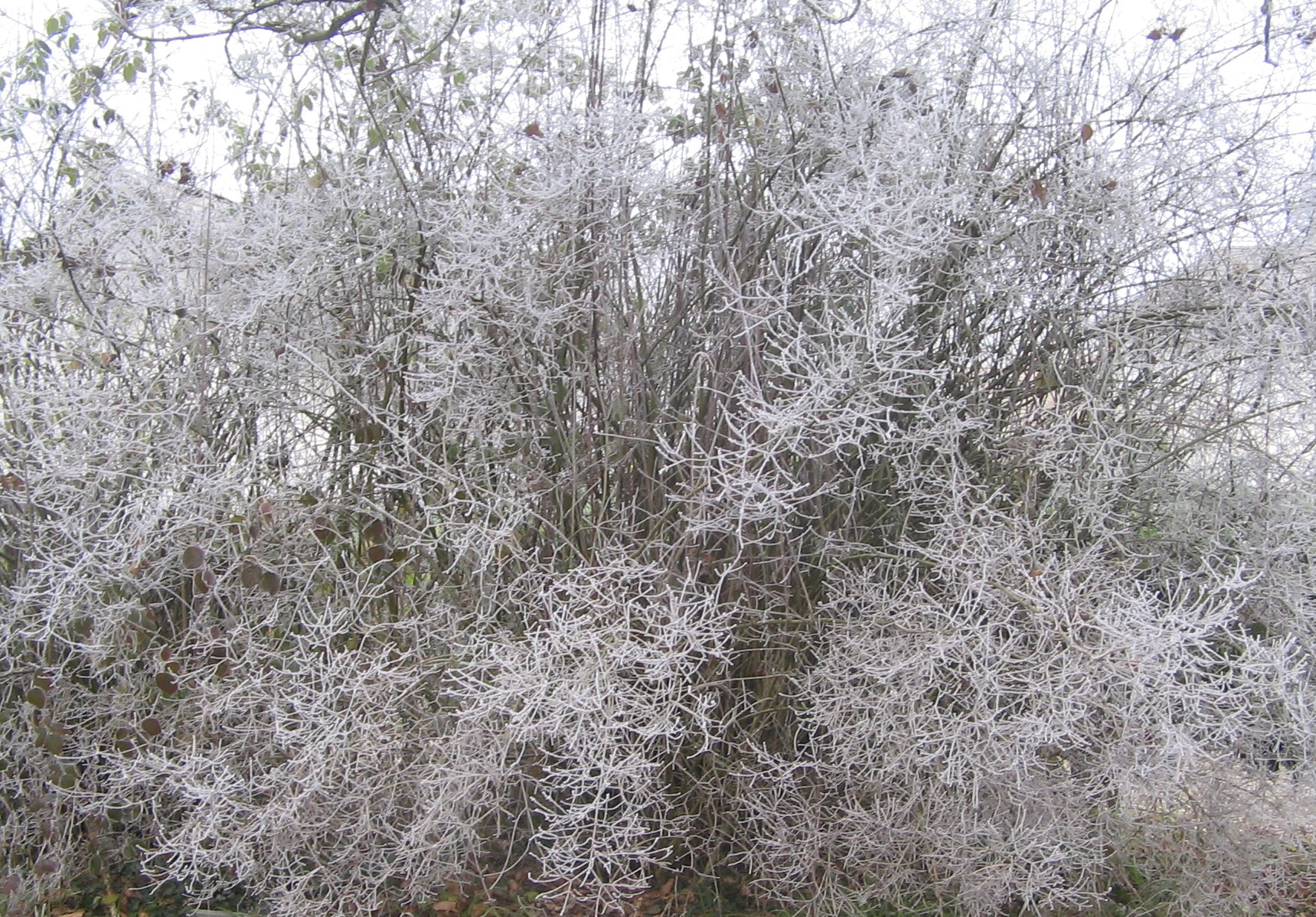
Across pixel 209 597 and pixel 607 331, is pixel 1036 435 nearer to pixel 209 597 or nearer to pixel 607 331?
pixel 607 331

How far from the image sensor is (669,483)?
3260 millimetres

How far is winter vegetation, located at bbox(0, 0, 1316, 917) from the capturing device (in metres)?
2.91

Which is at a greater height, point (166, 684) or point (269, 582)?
point (269, 582)

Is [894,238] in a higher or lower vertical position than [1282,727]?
higher

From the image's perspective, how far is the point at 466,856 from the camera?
10.7 feet

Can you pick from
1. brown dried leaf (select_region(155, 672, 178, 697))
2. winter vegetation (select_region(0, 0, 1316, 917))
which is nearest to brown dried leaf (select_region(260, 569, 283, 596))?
winter vegetation (select_region(0, 0, 1316, 917))

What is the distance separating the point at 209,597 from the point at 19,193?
157 cm

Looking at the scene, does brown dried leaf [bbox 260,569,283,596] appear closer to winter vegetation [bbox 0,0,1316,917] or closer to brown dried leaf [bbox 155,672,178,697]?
winter vegetation [bbox 0,0,1316,917]

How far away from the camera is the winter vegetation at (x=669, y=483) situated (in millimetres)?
2908

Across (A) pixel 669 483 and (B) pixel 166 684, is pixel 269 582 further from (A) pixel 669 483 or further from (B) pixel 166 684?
(A) pixel 669 483

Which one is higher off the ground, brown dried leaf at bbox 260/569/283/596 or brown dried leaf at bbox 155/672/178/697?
brown dried leaf at bbox 260/569/283/596

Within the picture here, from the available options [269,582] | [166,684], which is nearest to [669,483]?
[269,582]

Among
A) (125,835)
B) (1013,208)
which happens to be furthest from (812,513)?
(125,835)

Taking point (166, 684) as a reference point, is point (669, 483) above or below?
above
